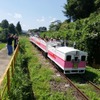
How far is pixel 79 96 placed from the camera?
1106cm

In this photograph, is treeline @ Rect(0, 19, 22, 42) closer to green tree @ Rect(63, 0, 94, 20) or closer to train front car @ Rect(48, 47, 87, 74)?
green tree @ Rect(63, 0, 94, 20)

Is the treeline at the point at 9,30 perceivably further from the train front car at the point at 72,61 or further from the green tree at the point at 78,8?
the train front car at the point at 72,61

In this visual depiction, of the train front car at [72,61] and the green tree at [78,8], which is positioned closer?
the train front car at [72,61]

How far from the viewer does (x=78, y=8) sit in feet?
154

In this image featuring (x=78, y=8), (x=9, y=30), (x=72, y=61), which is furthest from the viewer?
(x=9, y=30)

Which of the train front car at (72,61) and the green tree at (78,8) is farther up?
the green tree at (78,8)

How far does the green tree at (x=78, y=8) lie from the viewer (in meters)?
45.5

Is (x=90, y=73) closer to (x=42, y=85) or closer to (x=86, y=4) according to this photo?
(x=42, y=85)

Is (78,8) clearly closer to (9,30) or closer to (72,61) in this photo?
(72,61)

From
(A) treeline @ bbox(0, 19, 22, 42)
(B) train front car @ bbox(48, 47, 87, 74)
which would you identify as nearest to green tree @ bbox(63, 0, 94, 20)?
(B) train front car @ bbox(48, 47, 87, 74)

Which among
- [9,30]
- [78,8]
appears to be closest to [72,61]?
[78,8]

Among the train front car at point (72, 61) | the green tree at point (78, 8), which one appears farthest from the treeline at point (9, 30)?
the train front car at point (72, 61)

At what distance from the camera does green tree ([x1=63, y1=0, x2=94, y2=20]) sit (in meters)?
45.5

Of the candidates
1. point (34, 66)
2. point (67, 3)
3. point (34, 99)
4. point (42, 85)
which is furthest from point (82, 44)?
point (67, 3)
